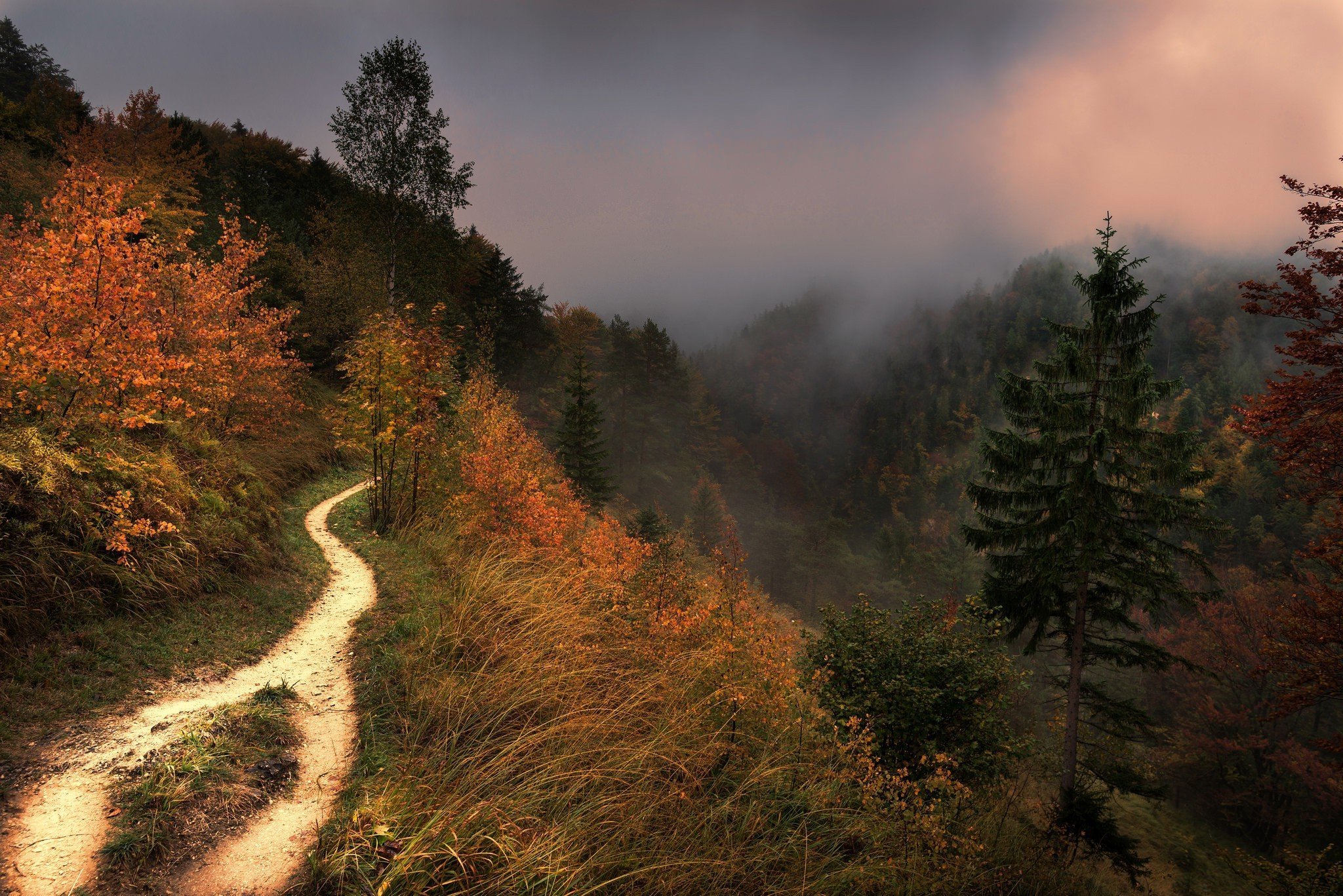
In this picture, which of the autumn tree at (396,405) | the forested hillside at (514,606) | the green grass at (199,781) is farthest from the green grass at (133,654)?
the autumn tree at (396,405)

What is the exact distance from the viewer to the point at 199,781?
136 inches

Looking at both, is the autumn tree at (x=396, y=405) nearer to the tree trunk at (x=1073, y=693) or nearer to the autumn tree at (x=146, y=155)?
the autumn tree at (x=146, y=155)

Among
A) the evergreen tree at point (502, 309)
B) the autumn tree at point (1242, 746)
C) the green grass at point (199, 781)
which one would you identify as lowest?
the autumn tree at point (1242, 746)

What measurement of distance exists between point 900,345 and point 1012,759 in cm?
19540

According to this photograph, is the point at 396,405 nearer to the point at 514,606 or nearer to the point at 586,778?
the point at 514,606

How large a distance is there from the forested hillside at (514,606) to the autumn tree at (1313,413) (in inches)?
2.9

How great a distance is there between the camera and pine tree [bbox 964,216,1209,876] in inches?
525

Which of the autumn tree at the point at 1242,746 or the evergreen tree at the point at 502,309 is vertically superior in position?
the evergreen tree at the point at 502,309

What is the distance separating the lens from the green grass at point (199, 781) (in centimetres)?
297

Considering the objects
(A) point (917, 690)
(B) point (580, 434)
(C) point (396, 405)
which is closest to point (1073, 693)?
(A) point (917, 690)

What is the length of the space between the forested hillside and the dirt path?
0.33ft

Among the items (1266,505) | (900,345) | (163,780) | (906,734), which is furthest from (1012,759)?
(900,345)

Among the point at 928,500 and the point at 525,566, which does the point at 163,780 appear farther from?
the point at 928,500

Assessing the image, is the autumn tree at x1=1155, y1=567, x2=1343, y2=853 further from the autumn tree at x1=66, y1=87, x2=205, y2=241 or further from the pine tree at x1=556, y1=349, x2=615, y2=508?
the autumn tree at x1=66, y1=87, x2=205, y2=241
